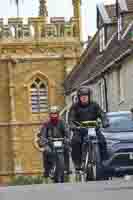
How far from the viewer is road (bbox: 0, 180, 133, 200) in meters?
11.9

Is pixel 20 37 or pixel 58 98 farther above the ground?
pixel 20 37

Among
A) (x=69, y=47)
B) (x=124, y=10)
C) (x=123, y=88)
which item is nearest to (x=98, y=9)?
(x=124, y=10)

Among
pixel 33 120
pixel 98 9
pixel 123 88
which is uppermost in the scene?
pixel 98 9

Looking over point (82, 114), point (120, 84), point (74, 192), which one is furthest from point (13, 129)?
point (74, 192)

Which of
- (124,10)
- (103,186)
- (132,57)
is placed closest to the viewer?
(103,186)

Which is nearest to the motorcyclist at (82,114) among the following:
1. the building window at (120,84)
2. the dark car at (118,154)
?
the dark car at (118,154)

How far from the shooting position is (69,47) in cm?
5856

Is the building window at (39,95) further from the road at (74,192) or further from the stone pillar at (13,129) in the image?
the road at (74,192)

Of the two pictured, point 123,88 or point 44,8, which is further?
point 44,8

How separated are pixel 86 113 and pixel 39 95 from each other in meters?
42.9

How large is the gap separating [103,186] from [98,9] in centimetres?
2940

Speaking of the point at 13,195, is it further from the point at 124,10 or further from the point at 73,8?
the point at 73,8

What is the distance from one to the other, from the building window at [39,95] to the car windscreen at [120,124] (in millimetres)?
39429

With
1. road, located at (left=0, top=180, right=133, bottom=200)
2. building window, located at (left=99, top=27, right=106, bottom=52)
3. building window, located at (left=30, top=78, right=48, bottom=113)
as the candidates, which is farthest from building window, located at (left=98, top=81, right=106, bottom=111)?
road, located at (left=0, top=180, right=133, bottom=200)
